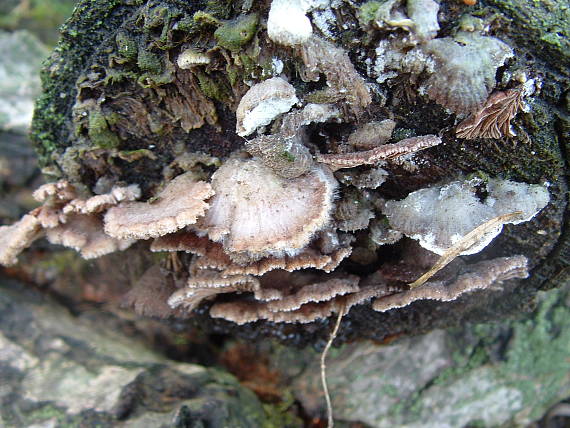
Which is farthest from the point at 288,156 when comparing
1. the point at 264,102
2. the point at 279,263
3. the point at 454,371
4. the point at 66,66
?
the point at 454,371

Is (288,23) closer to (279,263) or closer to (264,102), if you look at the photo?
(264,102)

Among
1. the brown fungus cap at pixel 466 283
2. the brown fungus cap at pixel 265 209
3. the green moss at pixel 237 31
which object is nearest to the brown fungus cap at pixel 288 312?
the brown fungus cap at pixel 466 283

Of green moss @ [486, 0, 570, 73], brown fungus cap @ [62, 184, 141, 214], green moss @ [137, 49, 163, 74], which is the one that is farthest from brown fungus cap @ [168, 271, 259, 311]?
green moss @ [486, 0, 570, 73]

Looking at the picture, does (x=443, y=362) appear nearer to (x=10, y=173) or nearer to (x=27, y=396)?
(x=27, y=396)

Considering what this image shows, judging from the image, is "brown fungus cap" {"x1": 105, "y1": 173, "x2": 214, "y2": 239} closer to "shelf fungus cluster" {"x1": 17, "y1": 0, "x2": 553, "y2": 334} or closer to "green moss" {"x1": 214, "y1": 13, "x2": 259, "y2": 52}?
"shelf fungus cluster" {"x1": 17, "y1": 0, "x2": 553, "y2": 334}

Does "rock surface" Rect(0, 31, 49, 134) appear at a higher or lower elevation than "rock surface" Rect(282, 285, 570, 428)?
higher

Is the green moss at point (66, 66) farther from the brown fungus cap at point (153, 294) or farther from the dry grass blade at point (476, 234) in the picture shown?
the dry grass blade at point (476, 234)
